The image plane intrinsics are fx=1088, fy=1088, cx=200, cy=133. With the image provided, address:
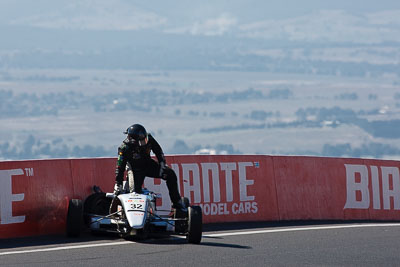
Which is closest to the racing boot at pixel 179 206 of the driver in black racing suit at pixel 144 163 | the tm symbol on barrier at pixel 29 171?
the driver in black racing suit at pixel 144 163

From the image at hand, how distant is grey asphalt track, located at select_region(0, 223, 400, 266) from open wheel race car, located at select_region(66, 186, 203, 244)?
0.15m

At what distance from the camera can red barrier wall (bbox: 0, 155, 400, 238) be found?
1546cm

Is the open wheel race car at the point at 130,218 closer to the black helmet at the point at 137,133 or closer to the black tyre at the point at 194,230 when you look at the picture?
the black tyre at the point at 194,230

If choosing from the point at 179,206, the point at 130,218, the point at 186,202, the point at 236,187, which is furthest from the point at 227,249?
the point at 236,187

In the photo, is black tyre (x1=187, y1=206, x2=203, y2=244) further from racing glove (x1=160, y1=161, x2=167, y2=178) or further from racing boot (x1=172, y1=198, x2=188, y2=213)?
racing glove (x1=160, y1=161, x2=167, y2=178)

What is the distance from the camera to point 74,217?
14891 mm

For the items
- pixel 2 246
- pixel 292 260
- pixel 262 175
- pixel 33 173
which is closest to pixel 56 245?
pixel 2 246

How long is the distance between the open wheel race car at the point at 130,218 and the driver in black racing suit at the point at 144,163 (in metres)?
0.20

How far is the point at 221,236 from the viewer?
608 inches

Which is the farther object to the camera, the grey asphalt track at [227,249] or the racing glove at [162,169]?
the racing glove at [162,169]

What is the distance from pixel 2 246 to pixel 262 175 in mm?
5252

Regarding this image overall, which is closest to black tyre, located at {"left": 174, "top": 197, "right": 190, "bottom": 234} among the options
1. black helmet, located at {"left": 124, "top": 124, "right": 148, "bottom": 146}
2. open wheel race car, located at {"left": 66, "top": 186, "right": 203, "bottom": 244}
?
open wheel race car, located at {"left": 66, "top": 186, "right": 203, "bottom": 244}

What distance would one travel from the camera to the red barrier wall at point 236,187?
15.5 meters

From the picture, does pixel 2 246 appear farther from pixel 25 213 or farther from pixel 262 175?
pixel 262 175
